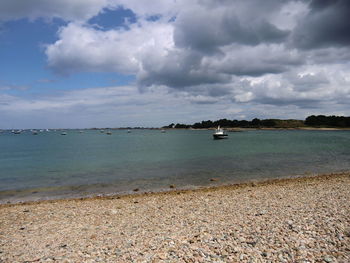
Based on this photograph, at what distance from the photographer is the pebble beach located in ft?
23.5

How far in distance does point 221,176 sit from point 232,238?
17256 mm

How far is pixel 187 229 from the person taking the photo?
948cm

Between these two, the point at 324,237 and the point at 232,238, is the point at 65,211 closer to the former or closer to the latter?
the point at 232,238

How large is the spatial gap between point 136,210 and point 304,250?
878cm

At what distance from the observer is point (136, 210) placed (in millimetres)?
13664

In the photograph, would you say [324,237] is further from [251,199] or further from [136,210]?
[136,210]

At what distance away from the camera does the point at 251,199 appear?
1459cm

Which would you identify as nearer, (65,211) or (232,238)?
(232,238)

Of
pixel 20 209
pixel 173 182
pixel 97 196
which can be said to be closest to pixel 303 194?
pixel 173 182

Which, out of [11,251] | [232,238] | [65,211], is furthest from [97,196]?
[232,238]

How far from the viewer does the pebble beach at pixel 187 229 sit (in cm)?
718

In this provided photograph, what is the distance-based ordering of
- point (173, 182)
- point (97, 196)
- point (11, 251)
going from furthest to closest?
point (173, 182) → point (97, 196) → point (11, 251)

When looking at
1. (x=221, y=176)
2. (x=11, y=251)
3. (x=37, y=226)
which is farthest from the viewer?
(x=221, y=176)

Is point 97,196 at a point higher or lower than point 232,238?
lower
